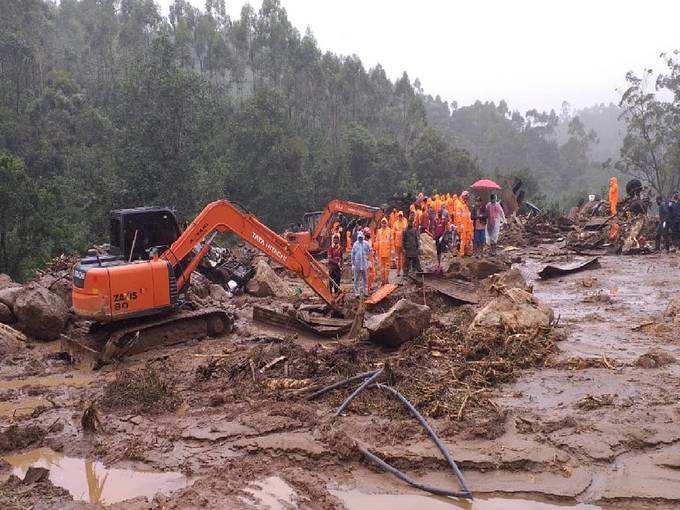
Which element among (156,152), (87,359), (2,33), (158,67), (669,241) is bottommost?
(87,359)

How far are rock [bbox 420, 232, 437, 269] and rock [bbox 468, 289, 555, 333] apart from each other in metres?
9.48

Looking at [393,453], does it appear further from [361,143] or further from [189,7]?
[189,7]

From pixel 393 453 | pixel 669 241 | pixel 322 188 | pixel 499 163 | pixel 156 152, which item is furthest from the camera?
pixel 499 163

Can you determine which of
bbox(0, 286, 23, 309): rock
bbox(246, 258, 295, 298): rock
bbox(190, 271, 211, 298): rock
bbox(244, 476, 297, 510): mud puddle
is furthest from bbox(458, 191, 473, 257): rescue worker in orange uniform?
bbox(244, 476, 297, 510): mud puddle

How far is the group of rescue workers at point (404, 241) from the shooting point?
1351cm

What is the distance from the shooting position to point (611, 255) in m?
17.6

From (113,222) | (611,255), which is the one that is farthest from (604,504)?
(611,255)

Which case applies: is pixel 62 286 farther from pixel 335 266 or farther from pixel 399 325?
pixel 399 325

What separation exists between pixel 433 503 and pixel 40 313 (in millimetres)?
8599

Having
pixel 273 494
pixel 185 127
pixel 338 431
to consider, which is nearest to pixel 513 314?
pixel 338 431

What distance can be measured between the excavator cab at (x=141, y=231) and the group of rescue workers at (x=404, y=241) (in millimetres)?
3872

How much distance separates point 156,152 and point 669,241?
25.0 meters

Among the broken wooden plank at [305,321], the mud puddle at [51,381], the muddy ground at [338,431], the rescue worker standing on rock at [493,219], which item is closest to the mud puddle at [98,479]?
the muddy ground at [338,431]

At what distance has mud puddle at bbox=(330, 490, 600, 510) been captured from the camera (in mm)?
4789
